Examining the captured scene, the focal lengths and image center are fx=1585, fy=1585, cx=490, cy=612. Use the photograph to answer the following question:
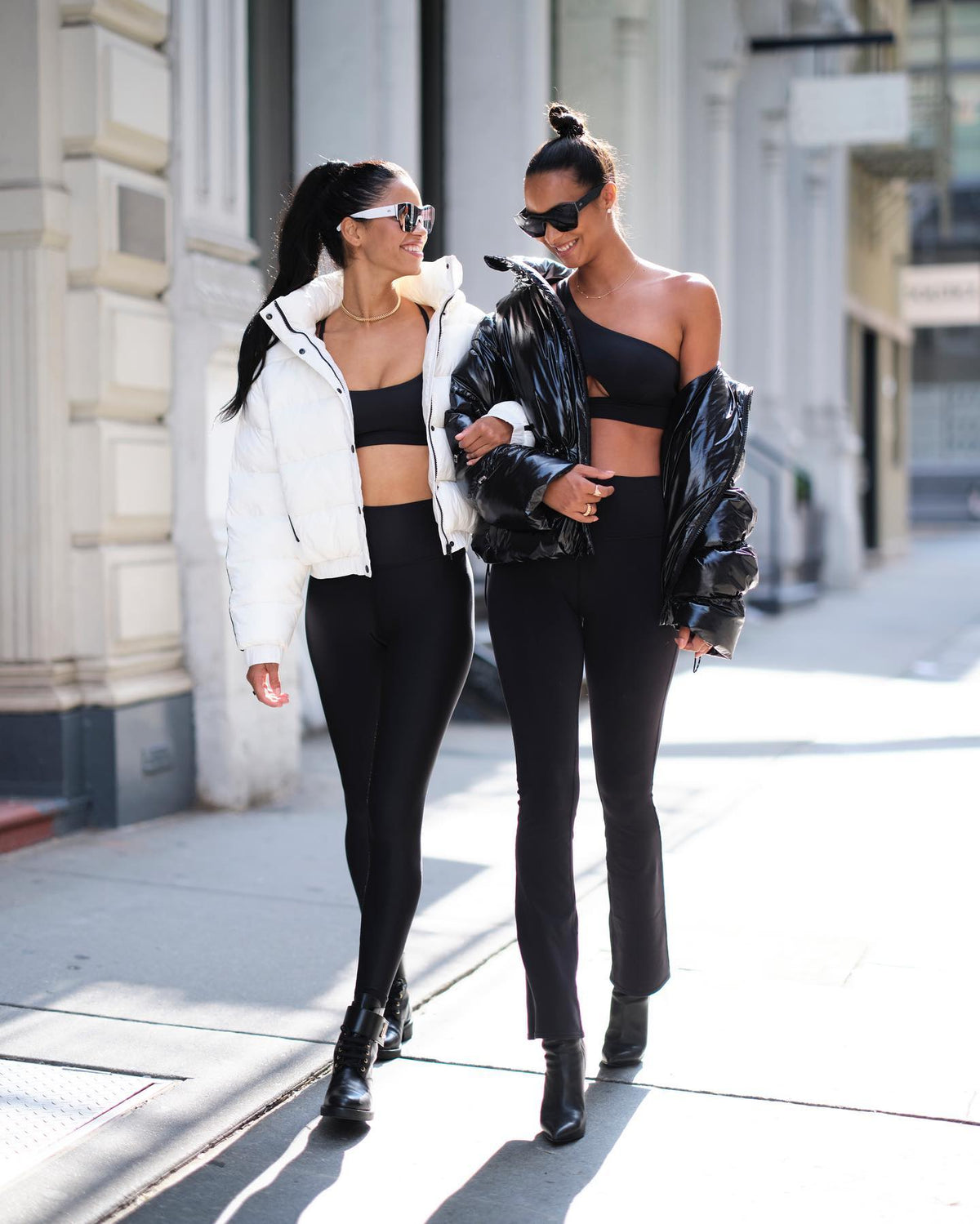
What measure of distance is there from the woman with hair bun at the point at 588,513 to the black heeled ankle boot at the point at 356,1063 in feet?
1.08

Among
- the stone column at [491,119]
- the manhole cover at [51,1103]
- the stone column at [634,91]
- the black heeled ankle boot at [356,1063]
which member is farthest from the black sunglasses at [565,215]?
the stone column at [634,91]

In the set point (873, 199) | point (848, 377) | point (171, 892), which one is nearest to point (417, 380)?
point (171, 892)

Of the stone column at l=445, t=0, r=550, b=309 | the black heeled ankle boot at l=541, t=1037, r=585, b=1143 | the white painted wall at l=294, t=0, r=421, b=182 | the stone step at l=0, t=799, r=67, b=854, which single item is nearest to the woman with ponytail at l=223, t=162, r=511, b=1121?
the black heeled ankle boot at l=541, t=1037, r=585, b=1143

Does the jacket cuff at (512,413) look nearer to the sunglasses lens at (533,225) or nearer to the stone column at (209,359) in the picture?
the sunglasses lens at (533,225)

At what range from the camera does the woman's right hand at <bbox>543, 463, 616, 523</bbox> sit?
303 centimetres

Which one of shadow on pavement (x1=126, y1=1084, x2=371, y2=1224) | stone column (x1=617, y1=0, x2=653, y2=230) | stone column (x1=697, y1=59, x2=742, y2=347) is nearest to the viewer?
shadow on pavement (x1=126, y1=1084, x2=371, y2=1224)

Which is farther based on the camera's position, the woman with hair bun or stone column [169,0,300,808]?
stone column [169,0,300,808]

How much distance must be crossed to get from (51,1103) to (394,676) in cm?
112

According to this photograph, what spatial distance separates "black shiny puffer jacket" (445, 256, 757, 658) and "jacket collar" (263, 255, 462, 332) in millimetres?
219

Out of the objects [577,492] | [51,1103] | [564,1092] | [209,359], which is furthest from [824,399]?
[51,1103]

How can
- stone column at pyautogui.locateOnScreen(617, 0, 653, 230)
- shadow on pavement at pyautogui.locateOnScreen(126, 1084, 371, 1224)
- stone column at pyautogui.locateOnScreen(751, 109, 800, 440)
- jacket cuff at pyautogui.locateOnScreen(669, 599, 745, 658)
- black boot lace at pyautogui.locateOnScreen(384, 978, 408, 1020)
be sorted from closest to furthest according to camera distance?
shadow on pavement at pyautogui.locateOnScreen(126, 1084, 371, 1224) < jacket cuff at pyautogui.locateOnScreen(669, 599, 745, 658) < black boot lace at pyautogui.locateOnScreen(384, 978, 408, 1020) < stone column at pyautogui.locateOnScreen(617, 0, 653, 230) < stone column at pyautogui.locateOnScreen(751, 109, 800, 440)

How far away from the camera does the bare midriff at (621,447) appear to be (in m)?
3.17

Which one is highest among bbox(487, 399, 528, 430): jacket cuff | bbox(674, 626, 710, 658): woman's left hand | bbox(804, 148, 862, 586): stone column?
bbox(804, 148, 862, 586): stone column

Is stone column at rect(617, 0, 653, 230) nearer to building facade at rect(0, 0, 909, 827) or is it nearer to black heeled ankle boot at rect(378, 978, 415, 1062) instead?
building facade at rect(0, 0, 909, 827)
